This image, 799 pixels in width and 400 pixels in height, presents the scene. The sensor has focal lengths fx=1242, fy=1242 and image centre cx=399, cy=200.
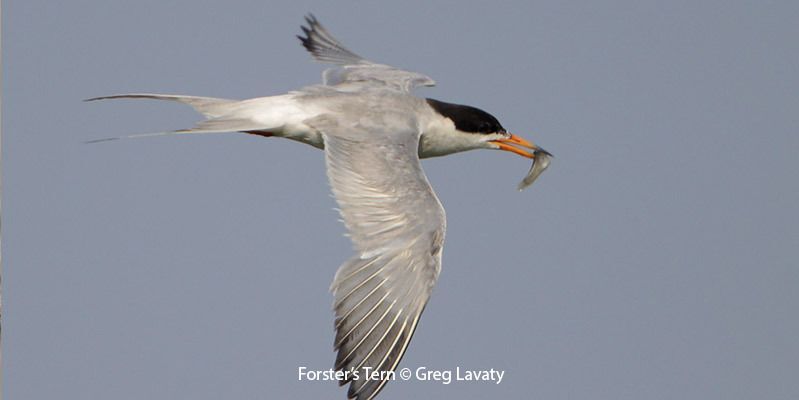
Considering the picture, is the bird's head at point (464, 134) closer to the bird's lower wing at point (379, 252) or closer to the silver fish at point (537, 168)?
the silver fish at point (537, 168)

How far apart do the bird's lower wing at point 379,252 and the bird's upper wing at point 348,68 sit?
162 cm

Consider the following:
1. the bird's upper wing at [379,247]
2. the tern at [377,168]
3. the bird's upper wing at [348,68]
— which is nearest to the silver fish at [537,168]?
the tern at [377,168]

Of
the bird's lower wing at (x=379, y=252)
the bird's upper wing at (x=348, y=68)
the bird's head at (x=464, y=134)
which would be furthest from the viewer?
the bird's upper wing at (x=348, y=68)

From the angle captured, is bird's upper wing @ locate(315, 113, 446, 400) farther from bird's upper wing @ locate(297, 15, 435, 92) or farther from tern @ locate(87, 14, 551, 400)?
bird's upper wing @ locate(297, 15, 435, 92)

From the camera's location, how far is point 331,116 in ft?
24.3

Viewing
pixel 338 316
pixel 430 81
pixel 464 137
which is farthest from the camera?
pixel 430 81

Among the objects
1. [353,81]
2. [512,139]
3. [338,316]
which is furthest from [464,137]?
[338,316]

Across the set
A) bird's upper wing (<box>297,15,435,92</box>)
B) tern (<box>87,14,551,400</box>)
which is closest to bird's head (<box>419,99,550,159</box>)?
tern (<box>87,14,551,400</box>)

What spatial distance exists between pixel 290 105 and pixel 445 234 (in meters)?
1.62

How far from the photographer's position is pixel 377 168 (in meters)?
6.90

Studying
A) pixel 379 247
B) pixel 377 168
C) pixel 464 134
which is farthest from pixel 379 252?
pixel 464 134

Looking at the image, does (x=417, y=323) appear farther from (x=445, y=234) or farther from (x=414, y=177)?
(x=414, y=177)

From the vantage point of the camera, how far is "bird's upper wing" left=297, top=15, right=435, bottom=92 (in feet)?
28.7

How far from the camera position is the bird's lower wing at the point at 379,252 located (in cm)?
597
